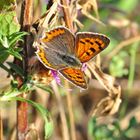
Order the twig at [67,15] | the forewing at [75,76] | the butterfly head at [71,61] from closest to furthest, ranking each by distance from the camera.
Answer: the forewing at [75,76]
the butterfly head at [71,61]
the twig at [67,15]

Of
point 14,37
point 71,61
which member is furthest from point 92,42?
point 14,37

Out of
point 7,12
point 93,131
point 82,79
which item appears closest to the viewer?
point 82,79

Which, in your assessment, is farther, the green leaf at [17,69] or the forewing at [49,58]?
the green leaf at [17,69]

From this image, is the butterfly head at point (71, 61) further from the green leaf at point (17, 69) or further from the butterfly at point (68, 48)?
the green leaf at point (17, 69)

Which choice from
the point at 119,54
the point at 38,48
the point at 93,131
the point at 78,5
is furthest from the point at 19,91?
the point at 119,54

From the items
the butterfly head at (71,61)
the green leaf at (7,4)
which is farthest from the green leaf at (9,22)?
the butterfly head at (71,61)

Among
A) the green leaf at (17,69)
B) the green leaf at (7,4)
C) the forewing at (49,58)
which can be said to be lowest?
the green leaf at (17,69)

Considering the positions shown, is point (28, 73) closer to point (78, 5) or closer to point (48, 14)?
point (48, 14)

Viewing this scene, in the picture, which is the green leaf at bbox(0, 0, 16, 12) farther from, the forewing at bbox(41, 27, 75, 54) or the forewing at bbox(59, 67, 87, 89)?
the forewing at bbox(59, 67, 87, 89)

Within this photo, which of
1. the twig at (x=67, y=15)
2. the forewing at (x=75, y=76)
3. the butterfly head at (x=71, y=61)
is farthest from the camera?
the twig at (x=67, y=15)

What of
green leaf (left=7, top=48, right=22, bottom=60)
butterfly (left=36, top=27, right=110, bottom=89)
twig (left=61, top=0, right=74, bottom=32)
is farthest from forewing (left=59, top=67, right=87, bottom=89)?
twig (left=61, top=0, right=74, bottom=32)
